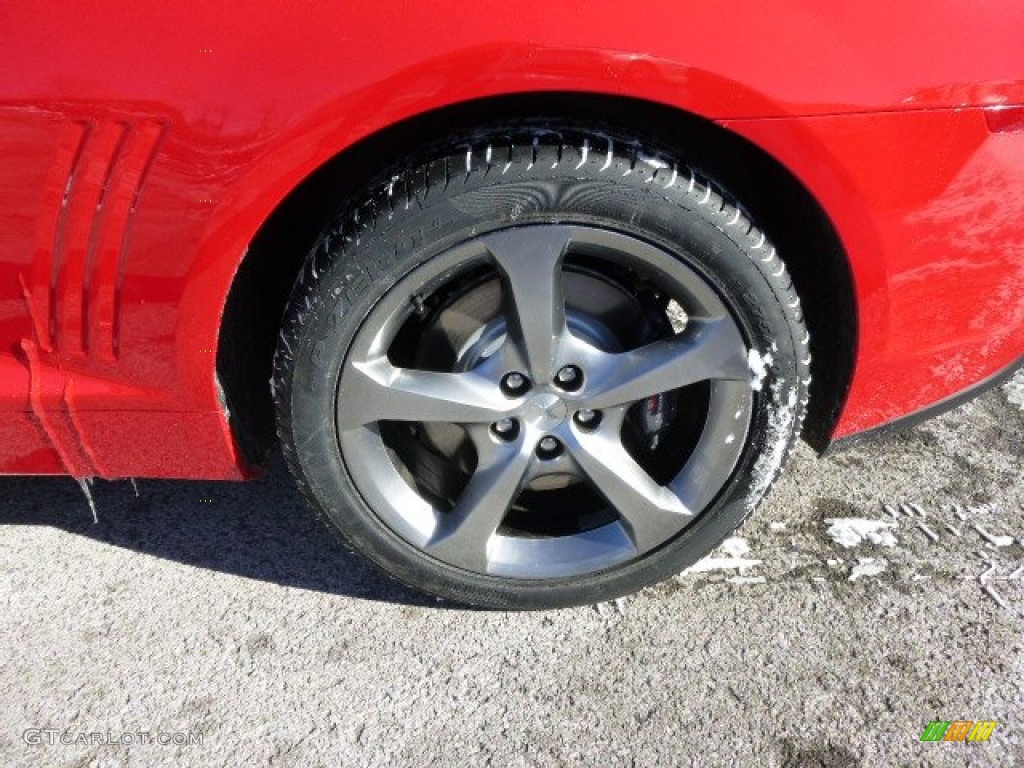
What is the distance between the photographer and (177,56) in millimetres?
1443

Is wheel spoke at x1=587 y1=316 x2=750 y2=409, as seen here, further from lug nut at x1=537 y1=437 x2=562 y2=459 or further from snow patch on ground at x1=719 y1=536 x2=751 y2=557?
snow patch on ground at x1=719 y1=536 x2=751 y2=557

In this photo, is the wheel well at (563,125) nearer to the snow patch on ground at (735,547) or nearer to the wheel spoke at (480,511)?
the snow patch on ground at (735,547)

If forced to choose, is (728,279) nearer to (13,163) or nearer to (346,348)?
(346,348)

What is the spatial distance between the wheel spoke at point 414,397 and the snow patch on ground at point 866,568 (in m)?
0.91

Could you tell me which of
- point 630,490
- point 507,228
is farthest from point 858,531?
point 507,228

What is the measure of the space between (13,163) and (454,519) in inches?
40.5

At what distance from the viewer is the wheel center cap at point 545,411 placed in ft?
5.81

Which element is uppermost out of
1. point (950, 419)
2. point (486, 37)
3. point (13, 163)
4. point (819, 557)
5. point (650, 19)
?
point (650, 19)

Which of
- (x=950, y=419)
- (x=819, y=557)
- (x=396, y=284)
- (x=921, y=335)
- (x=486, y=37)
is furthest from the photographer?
(x=950, y=419)

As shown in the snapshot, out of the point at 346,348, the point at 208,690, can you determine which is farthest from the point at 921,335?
the point at 208,690

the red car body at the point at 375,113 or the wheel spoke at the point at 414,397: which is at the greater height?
the red car body at the point at 375,113

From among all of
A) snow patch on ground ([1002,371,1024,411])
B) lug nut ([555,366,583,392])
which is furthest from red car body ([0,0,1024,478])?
snow patch on ground ([1002,371,1024,411])

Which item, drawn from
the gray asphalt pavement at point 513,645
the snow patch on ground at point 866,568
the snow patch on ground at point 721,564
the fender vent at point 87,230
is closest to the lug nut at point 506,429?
the gray asphalt pavement at point 513,645

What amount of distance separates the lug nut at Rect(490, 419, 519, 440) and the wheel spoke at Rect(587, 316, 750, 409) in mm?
164
